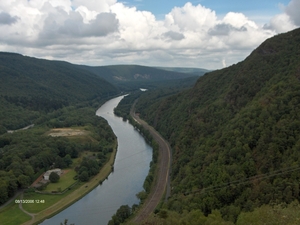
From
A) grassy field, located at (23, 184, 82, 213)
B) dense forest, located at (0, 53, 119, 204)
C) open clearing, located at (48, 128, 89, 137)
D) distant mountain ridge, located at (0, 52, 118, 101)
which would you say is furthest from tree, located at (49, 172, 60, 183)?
distant mountain ridge, located at (0, 52, 118, 101)

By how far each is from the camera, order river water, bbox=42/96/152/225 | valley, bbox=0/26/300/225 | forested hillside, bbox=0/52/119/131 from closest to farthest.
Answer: valley, bbox=0/26/300/225 → river water, bbox=42/96/152/225 → forested hillside, bbox=0/52/119/131

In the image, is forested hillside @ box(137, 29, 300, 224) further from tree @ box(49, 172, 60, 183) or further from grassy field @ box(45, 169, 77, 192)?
tree @ box(49, 172, 60, 183)

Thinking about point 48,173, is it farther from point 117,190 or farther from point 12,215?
point 12,215

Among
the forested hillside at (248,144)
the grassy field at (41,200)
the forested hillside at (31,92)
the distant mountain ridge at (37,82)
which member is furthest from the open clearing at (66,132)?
the distant mountain ridge at (37,82)

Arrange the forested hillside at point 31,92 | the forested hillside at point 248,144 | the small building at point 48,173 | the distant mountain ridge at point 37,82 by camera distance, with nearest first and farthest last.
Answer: the forested hillside at point 248,144 → the small building at point 48,173 → the forested hillside at point 31,92 → the distant mountain ridge at point 37,82

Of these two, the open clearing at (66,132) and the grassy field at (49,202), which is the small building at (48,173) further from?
the open clearing at (66,132)

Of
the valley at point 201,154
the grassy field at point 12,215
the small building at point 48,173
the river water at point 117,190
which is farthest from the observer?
the small building at point 48,173
